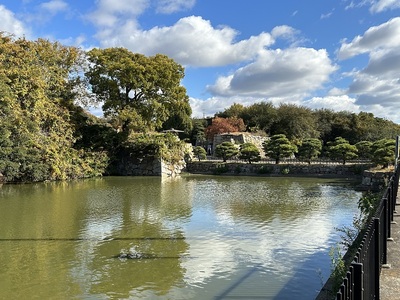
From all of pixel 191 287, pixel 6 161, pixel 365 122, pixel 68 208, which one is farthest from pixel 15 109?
pixel 365 122

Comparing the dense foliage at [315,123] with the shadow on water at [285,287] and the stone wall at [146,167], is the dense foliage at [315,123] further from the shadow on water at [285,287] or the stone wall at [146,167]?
the shadow on water at [285,287]

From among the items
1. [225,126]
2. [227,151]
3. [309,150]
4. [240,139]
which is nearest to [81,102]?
[227,151]

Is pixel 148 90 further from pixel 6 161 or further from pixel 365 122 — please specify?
pixel 365 122

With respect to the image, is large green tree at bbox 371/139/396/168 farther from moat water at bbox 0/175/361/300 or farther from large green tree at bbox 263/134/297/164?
large green tree at bbox 263/134/297/164

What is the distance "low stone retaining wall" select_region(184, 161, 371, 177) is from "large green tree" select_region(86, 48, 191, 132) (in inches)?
181

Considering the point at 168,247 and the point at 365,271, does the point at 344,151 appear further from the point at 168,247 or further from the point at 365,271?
the point at 365,271

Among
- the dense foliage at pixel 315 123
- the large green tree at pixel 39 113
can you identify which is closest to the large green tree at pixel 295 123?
the dense foliage at pixel 315 123

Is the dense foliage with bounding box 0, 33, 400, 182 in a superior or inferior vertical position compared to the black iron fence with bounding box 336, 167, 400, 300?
superior

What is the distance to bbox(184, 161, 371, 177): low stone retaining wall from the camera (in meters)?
21.8

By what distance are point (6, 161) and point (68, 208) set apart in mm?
7640

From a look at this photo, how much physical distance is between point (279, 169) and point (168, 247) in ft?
57.0

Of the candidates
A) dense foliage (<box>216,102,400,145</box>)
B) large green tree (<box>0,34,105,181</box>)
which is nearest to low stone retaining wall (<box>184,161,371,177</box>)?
large green tree (<box>0,34,105,181</box>)

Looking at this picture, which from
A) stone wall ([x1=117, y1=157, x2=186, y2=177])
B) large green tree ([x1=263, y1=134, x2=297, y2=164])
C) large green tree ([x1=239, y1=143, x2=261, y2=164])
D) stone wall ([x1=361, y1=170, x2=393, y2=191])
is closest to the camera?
stone wall ([x1=361, y1=170, x2=393, y2=191])

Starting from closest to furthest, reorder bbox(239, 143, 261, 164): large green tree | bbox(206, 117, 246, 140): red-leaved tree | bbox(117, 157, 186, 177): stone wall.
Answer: bbox(117, 157, 186, 177): stone wall, bbox(239, 143, 261, 164): large green tree, bbox(206, 117, 246, 140): red-leaved tree
